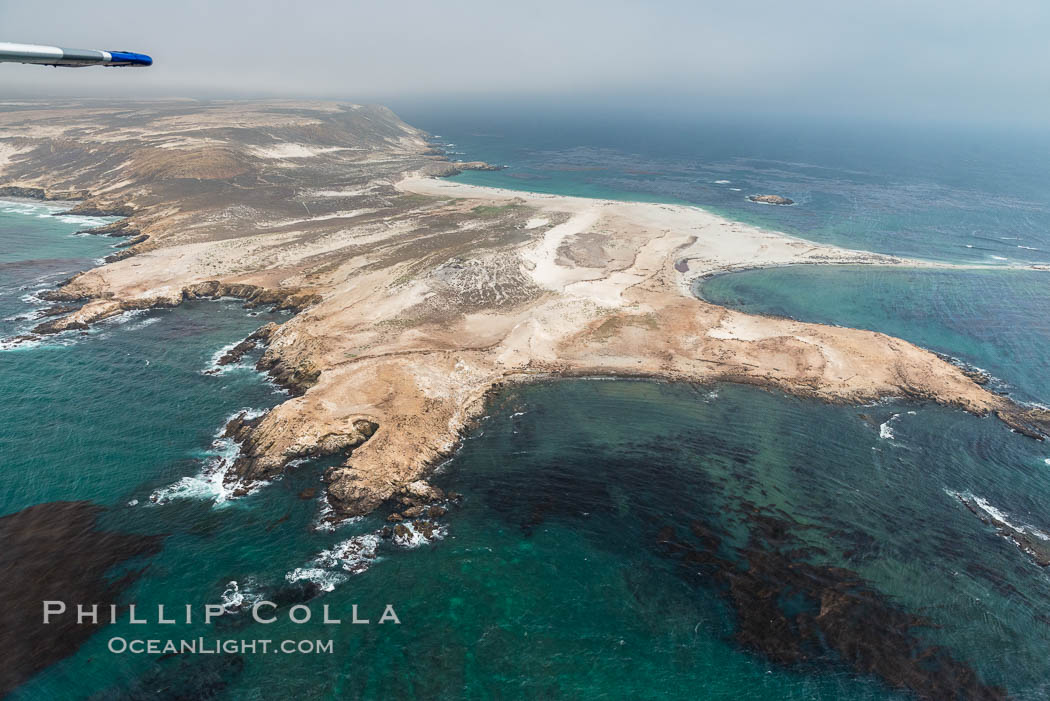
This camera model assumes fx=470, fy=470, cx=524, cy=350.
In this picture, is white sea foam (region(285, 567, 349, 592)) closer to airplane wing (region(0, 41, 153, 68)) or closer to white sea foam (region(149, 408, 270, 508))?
white sea foam (region(149, 408, 270, 508))


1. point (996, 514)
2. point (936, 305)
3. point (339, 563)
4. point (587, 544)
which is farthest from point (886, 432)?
point (339, 563)

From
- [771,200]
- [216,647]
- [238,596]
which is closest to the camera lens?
[216,647]

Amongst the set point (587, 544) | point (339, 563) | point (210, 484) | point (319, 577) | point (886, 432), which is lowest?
point (319, 577)

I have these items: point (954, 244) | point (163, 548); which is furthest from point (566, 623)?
point (954, 244)

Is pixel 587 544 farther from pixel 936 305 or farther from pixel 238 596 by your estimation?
pixel 936 305

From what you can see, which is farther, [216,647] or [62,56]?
[216,647]

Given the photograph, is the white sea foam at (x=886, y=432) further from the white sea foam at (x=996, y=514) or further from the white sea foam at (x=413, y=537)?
the white sea foam at (x=413, y=537)

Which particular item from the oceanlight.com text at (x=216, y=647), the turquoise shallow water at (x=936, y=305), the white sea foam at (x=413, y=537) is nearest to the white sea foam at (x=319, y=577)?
the oceanlight.com text at (x=216, y=647)
